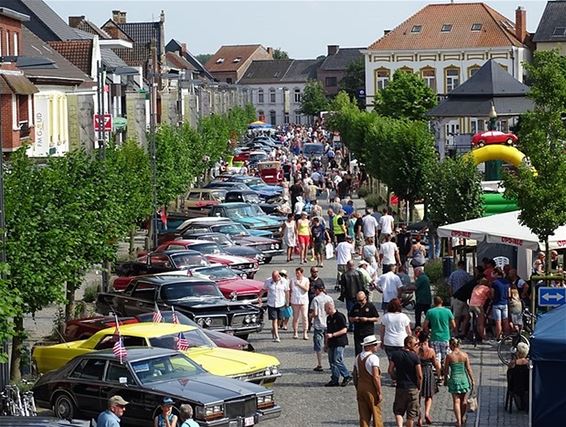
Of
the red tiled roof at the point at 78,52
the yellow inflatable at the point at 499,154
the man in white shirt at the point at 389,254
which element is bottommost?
the man in white shirt at the point at 389,254

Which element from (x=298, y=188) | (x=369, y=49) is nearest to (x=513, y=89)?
(x=298, y=188)

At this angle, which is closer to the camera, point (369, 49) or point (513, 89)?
point (513, 89)

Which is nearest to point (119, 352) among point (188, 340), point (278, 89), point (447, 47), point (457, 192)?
→ point (188, 340)

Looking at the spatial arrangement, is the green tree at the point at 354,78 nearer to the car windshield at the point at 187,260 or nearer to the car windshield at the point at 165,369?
the car windshield at the point at 187,260

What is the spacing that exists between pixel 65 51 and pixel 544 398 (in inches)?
1833

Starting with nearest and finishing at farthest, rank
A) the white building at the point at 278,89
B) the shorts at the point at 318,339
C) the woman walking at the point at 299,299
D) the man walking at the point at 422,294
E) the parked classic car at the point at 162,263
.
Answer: the shorts at the point at 318,339, the man walking at the point at 422,294, the woman walking at the point at 299,299, the parked classic car at the point at 162,263, the white building at the point at 278,89

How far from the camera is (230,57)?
7475 inches

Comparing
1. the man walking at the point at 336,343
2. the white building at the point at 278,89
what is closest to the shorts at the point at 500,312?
the man walking at the point at 336,343

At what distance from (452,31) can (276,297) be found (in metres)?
89.8

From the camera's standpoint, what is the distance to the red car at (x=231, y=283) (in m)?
29.0

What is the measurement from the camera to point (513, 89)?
5869cm

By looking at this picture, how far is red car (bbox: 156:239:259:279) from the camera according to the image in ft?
115

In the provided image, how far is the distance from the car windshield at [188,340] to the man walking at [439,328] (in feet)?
11.5

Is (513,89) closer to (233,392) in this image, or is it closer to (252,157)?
(252,157)
